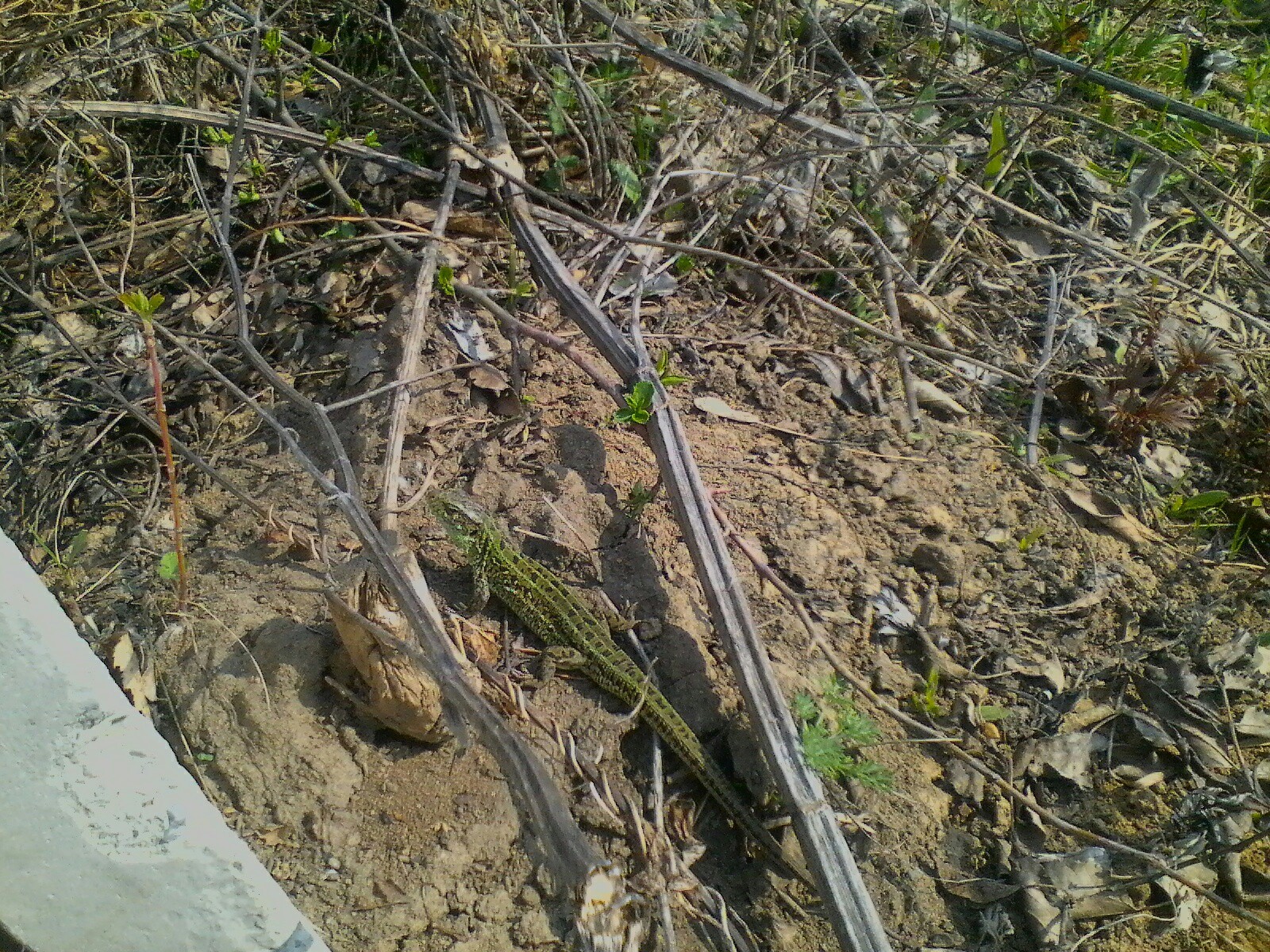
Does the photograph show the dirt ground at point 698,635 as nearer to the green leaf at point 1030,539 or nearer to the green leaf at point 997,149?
the green leaf at point 1030,539

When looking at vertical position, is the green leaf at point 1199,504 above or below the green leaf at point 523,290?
below

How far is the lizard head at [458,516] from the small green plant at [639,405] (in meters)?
0.63

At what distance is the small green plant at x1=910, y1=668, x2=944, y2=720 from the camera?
2932 mm

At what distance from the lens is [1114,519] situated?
3436 mm

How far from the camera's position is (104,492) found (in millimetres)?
3424

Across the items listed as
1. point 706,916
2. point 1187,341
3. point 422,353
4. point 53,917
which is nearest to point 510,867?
point 706,916

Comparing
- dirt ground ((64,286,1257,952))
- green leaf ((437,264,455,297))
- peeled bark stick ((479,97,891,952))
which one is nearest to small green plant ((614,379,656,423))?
peeled bark stick ((479,97,891,952))

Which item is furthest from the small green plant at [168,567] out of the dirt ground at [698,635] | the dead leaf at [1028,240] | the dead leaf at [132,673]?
the dead leaf at [1028,240]

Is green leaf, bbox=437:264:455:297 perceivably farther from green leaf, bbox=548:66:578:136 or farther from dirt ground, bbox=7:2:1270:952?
green leaf, bbox=548:66:578:136

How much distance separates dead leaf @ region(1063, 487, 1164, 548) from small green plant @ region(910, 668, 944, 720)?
1.01m

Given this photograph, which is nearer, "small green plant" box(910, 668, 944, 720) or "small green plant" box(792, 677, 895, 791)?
"small green plant" box(792, 677, 895, 791)

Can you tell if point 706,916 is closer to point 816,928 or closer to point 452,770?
point 816,928

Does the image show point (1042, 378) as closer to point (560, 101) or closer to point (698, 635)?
point (698, 635)

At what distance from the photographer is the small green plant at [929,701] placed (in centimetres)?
293
